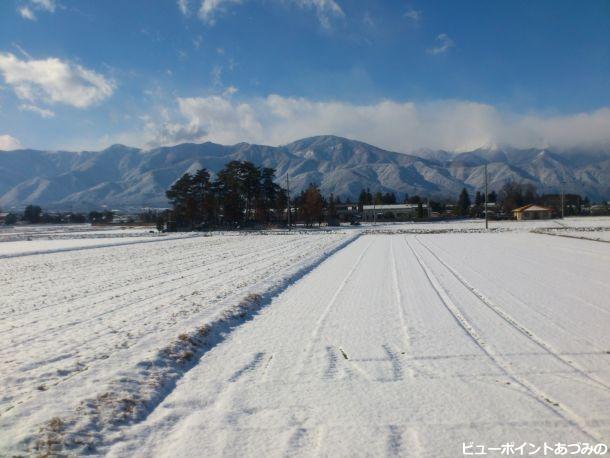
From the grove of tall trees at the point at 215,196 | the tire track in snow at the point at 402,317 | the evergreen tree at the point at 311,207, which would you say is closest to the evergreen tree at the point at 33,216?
the grove of tall trees at the point at 215,196

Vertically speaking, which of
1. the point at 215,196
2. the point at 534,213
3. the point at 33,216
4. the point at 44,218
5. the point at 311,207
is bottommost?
the point at 534,213

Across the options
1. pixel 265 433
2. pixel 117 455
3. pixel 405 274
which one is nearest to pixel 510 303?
pixel 405 274

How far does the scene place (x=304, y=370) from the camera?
5.57 meters

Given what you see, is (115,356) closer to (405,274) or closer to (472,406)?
(472,406)

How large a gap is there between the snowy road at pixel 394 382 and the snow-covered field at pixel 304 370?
0.8 inches

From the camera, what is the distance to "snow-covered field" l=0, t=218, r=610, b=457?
3984 mm

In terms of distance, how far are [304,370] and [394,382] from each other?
109 cm

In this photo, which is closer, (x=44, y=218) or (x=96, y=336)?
(x=96, y=336)

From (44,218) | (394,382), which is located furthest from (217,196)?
(44,218)

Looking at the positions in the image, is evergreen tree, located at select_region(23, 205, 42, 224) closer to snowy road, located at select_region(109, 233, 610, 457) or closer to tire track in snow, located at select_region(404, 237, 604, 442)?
snowy road, located at select_region(109, 233, 610, 457)

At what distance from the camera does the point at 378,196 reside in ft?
483

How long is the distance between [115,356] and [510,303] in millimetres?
7416

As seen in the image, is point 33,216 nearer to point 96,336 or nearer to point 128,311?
point 128,311

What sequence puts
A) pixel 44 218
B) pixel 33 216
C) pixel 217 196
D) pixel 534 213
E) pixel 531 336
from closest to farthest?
pixel 531 336
pixel 217 196
pixel 534 213
pixel 33 216
pixel 44 218
